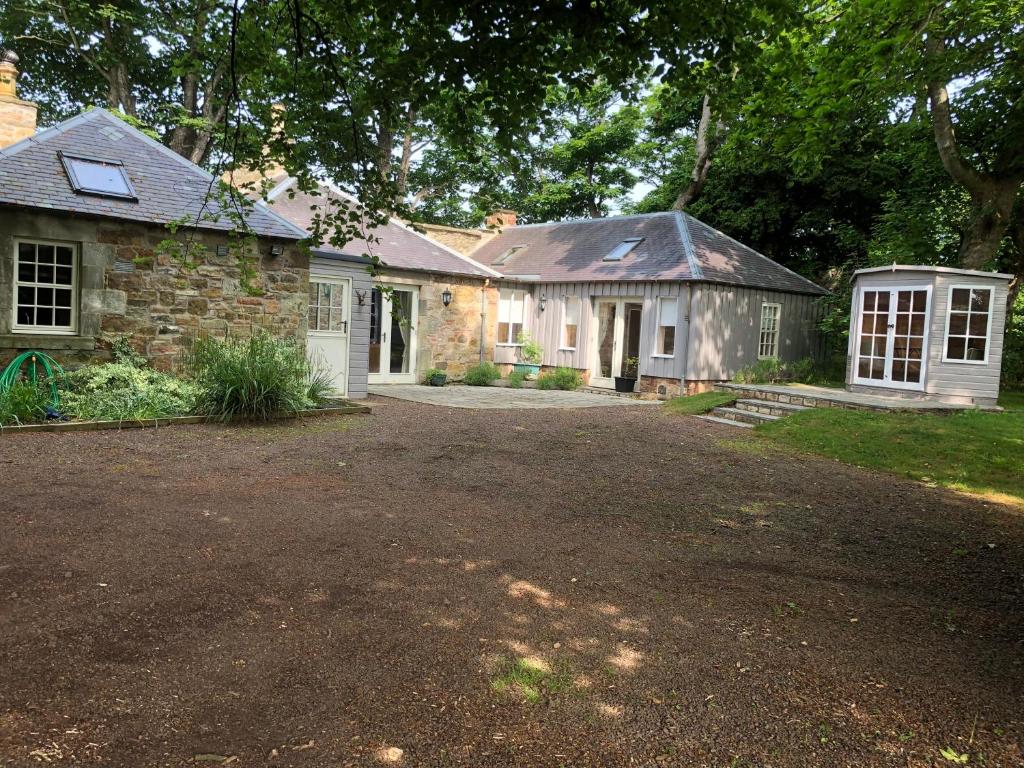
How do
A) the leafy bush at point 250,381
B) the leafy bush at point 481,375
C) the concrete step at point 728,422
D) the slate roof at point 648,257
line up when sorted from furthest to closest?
the leafy bush at point 481,375
the slate roof at point 648,257
the concrete step at point 728,422
the leafy bush at point 250,381

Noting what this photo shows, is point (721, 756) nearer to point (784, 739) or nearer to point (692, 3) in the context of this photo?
point (784, 739)

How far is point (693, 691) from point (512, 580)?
1476 millimetres

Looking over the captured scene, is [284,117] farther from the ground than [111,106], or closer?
closer

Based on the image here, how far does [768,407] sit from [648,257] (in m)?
6.16

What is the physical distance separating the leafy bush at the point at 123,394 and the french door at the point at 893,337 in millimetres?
11833

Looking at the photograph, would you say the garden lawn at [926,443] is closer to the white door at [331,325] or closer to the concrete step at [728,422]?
the concrete step at [728,422]

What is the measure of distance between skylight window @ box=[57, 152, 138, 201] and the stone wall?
508 millimetres

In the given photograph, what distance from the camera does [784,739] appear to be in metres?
2.71

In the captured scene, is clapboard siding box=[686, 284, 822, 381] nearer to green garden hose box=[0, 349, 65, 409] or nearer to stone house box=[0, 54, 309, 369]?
stone house box=[0, 54, 309, 369]

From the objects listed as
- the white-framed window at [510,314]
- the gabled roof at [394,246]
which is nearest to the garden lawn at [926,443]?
the gabled roof at [394,246]

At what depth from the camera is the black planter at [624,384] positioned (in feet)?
56.4

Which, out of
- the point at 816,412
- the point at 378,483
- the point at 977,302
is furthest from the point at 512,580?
the point at 977,302

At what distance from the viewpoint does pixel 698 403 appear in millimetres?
13867

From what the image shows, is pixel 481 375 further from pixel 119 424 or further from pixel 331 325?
pixel 119 424
